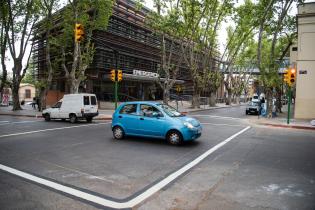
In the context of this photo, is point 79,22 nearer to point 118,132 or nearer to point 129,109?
point 129,109

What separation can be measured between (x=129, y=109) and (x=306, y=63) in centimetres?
1673

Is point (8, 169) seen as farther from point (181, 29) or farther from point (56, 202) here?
point (181, 29)

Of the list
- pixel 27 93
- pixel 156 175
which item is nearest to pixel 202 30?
pixel 156 175

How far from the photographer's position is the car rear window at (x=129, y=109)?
11475 millimetres

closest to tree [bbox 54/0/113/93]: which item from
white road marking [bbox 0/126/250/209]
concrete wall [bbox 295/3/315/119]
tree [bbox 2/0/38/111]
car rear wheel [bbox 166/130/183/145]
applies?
tree [bbox 2/0/38/111]

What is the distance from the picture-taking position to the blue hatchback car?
33.7 feet

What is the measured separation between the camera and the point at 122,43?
38.6 m

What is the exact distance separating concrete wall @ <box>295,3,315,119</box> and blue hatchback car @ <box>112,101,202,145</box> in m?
14.9

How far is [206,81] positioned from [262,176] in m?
34.0

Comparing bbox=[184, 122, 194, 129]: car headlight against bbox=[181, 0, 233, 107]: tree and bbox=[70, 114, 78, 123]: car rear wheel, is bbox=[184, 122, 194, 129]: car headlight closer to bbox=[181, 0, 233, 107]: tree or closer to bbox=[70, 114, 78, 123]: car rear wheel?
bbox=[70, 114, 78, 123]: car rear wheel

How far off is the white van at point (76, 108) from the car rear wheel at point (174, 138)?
1049 centimetres

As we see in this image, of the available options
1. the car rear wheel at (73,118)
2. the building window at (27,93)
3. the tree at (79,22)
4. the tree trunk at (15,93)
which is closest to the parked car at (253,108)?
the tree at (79,22)

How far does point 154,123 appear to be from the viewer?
1077cm

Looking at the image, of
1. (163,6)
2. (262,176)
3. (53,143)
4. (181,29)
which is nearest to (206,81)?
(181,29)
